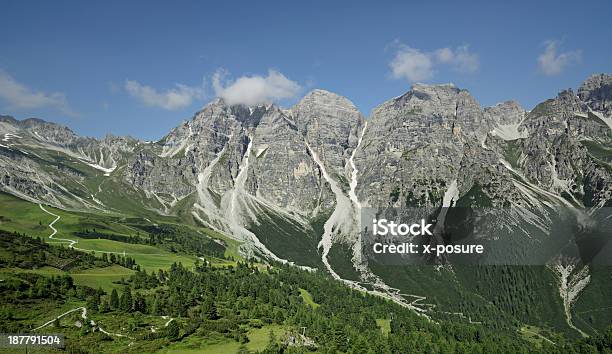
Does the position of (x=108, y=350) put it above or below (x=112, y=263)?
below

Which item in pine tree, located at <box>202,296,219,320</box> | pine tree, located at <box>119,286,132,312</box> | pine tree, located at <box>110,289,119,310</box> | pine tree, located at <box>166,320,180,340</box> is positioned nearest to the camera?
pine tree, located at <box>166,320,180,340</box>

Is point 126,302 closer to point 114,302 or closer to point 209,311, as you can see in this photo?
point 114,302

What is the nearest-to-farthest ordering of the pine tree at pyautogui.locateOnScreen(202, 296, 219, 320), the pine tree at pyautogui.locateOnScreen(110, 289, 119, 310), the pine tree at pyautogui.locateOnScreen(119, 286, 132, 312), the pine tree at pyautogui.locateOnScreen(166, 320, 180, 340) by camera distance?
the pine tree at pyautogui.locateOnScreen(166, 320, 180, 340) < the pine tree at pyautogui.locateOnScreen(110, 289, 119, 310) < the pine tree at pyautogui.locateOnScreen(119, 286, 132, 312) < the pine tree at pyautogui.locateOnScreen(202, 296, 219, 320)

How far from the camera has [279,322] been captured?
15175cm

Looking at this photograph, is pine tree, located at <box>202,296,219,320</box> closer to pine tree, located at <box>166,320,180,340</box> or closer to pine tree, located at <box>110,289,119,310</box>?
pine tree, located at <box>166,320,180,340</box>

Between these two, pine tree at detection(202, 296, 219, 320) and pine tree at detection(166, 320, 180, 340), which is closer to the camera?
pine tree at detection(166, 320, 180, 340)

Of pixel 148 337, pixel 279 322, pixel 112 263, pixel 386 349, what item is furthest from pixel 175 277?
pixel 386 349

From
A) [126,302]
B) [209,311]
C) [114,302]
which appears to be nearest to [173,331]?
[126,302]

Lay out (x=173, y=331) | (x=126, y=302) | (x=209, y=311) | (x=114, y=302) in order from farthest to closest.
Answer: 1. (x=209, y=311)
2. (x=126, y=302)
3. (x=114, y=302)
4. (x=173, y=331)

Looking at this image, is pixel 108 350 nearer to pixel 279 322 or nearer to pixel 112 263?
pixel 279 322

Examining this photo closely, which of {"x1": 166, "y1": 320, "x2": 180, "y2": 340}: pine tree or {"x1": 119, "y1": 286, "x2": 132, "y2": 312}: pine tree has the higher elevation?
{"x1": 119, "y1": 286, "x2": 132, "y2": 312}: pine tree

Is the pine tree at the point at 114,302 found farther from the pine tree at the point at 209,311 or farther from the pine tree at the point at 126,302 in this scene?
the pine tree at the point at 209,311

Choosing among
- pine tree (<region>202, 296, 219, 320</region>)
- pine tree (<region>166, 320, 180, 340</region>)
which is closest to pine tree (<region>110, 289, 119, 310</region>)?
pine tree (<region>166, 320, 180, 340</region>)

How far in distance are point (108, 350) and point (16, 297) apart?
36378 mm
